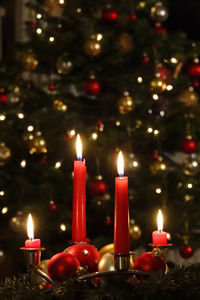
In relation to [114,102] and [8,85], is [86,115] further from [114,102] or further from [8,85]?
[8,85]

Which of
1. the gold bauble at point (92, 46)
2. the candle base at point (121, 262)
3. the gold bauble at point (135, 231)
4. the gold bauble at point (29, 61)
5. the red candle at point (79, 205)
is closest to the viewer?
the candle base at point (121, 262)

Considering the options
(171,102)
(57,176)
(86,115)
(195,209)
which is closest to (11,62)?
(86,115)

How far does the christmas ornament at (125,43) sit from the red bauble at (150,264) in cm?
206

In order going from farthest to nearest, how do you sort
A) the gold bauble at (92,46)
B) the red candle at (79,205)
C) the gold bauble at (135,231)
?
the gold bauble at (92,46), the gold bauble at (135,231), the red candle at (79,205)

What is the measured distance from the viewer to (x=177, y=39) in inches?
111

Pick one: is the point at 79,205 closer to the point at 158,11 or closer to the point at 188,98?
the point at 188,98

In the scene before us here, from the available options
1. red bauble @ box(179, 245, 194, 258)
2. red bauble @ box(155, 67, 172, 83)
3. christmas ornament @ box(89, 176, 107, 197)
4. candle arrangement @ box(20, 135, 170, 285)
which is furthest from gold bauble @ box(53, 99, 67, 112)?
candle arrangement @ box(20, 135, 170, 285)

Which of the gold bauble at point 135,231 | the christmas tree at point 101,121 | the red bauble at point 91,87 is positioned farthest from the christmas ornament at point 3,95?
the gold bauble at point 135,231

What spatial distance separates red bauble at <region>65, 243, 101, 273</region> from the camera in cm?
83

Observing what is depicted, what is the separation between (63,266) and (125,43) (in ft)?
6.89

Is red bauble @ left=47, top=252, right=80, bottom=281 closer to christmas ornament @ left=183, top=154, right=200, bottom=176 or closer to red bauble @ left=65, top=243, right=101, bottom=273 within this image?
red bauble @ left=65, top=243, right=101, bottom=273

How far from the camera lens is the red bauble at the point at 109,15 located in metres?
2.74

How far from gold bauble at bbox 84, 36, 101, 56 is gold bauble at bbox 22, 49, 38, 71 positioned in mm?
302

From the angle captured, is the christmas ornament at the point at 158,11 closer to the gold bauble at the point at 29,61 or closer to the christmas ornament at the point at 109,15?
the christmas ornament at the point at 109,15
